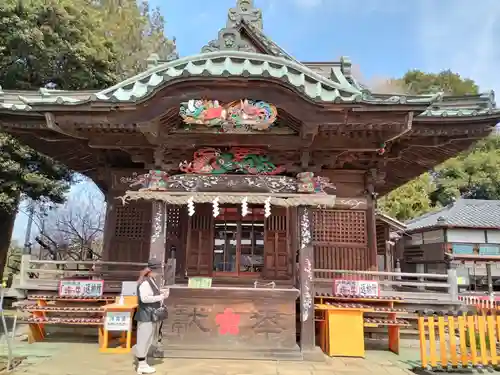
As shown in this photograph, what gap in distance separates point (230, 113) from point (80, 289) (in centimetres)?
540

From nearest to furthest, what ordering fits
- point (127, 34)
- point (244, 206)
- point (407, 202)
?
point (244, 206) → point (127, 34) → point (407, 202)

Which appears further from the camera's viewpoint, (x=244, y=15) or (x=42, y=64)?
(x=42, y=64)

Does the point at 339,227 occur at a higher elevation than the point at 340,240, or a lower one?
higher

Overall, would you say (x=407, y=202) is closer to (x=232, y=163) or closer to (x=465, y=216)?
(x=465, y=216)

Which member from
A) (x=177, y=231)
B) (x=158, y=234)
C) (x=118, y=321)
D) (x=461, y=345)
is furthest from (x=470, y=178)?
(x=118, y=321)

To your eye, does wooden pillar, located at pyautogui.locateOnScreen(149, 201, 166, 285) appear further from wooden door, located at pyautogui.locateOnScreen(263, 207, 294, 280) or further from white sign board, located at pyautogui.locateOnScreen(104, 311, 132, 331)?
wooden door, located at pyautogui.locateOnScreen(263, 207, 294, 280)

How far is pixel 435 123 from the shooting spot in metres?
8.16

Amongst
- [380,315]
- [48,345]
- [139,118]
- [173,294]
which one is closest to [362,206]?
[380,315]

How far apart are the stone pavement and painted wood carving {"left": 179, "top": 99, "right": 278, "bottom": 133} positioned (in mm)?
4474

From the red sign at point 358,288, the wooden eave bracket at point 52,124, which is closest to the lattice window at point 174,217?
the wooden eave bracket at point 52,124

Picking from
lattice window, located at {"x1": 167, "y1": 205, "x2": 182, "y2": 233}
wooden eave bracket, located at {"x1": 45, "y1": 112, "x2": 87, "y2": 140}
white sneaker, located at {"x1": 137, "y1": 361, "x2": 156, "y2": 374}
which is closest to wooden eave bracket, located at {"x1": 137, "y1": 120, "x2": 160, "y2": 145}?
wooden eave bracket, located at {"x1": 45, "y1": 112, "x2": 87, "y2": 140}

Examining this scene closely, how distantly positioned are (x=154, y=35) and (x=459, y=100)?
77.8ft

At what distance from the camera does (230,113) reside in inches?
299

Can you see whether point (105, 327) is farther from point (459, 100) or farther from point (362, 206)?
point (459, 100)
